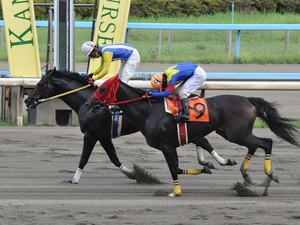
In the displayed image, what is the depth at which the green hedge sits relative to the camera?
2954 cm

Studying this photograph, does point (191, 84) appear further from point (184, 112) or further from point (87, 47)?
point (87, 47)

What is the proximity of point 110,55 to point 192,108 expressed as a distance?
1.64 m

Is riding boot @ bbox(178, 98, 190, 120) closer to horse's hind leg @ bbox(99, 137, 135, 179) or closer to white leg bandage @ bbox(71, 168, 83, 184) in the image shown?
horse's hind leg @ bbox(99, 137, 135, 179)

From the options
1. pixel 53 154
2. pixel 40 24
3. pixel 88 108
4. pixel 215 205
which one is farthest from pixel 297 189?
pixel 40 24

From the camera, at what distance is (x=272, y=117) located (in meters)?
10.4

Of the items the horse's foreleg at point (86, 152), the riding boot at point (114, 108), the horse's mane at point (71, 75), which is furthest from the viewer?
the horse's mane at point (71, 75)

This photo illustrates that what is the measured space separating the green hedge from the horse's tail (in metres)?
18.9

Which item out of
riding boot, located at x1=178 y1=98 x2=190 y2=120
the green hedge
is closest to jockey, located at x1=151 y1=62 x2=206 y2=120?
riding boot, located at x1=178 y1=98 x2=190 y2=120

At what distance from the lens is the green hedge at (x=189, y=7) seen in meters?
29.5

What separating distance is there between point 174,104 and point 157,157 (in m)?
2.81

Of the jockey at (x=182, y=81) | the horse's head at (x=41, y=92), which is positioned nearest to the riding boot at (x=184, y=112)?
the jockey at (x=182, y=81)

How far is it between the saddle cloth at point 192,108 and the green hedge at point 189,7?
19155mm

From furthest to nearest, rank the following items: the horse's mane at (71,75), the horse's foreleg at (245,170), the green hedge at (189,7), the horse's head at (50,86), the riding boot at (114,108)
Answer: the green hedge at (189,7)
the horse's mane at (71,75)
the horse's head at (50,86)
the riding boot at (114,108)
the horse's foreleg at (245,170)

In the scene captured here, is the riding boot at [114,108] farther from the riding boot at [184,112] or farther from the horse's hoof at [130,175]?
the riding boot at [184,112]
